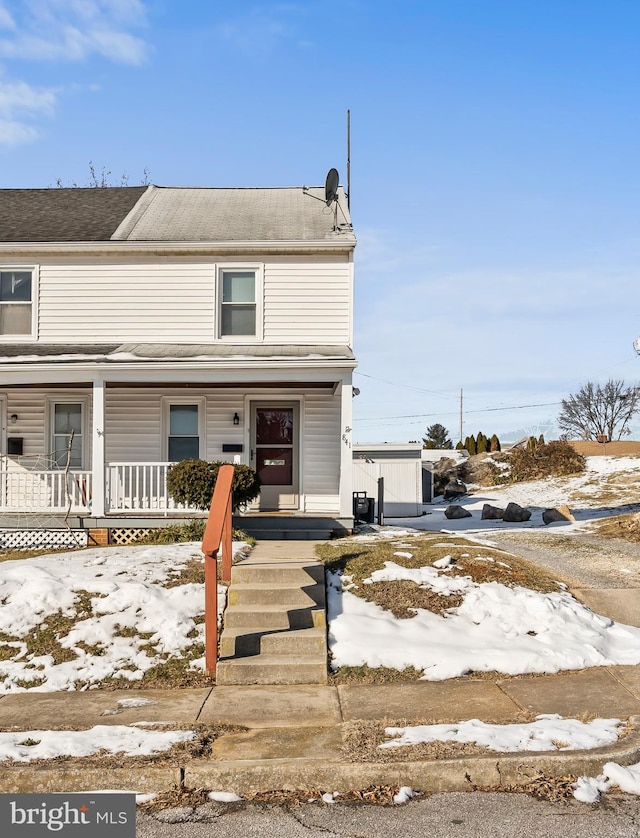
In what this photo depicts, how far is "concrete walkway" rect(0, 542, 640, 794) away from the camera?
15.7 feet

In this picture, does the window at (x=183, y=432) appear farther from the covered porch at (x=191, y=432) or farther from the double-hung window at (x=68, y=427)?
the double-hung window at (x=68, y=427)

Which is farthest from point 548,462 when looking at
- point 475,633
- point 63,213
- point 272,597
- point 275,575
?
point 272,597

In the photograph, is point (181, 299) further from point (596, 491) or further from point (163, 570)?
point (596, 491)

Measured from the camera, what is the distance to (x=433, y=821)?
14.4 ft

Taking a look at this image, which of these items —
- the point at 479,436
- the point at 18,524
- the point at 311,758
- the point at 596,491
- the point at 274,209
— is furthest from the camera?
the point at 479,436

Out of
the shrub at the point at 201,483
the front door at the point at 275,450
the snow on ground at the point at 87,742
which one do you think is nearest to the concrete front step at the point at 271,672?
the snow on ground at the point at 87,742

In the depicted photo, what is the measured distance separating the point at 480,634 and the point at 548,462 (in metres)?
23.8

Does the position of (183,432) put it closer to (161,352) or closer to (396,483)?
(161,352)

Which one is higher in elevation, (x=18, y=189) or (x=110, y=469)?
(x=18, y=189)

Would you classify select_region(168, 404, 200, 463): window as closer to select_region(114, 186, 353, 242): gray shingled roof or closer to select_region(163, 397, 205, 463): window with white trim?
select_region(163, 397, 205, 463): window with white trim

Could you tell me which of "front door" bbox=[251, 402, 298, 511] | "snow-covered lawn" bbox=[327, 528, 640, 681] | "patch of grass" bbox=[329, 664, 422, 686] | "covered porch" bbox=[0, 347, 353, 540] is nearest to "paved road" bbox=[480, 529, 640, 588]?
"snow-covered lawn" bbox=[327, 528, 640, 681]

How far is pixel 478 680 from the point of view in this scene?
6.85m

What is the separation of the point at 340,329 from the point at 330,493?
10.5ft

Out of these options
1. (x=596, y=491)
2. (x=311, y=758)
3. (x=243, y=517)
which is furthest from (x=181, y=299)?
(x=596, y=491)
